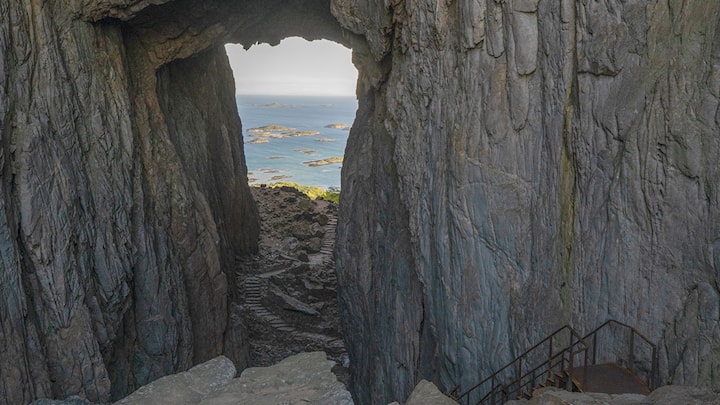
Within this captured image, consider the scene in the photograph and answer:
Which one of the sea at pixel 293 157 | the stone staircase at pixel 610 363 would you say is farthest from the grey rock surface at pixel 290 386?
the sea at pixel 293 157

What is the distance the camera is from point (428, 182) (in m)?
12.9

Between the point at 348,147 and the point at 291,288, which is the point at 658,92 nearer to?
the point at 348,147

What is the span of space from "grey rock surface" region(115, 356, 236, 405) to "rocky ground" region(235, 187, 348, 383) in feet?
40.6

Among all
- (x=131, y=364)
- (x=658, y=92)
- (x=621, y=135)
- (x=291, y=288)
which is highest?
(x=658, y=92)

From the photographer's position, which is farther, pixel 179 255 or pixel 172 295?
pixel 179 255

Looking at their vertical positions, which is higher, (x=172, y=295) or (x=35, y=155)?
(x=35, y=155)

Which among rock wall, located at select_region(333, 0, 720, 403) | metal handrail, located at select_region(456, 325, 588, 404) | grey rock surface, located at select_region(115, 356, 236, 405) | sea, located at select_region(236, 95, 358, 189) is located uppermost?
rock wall, located at select_region(333, 0, 720, 403)

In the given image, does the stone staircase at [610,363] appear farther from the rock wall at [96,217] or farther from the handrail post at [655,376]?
the rock wall at [96,217]

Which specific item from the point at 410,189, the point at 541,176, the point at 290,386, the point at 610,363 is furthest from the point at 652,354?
the point at 410,189

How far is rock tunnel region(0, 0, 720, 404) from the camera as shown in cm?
795

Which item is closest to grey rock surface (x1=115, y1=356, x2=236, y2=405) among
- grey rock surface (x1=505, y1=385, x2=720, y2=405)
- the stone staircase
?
→ grey rock surface (x1=505, y1=385, x2=720, y2=405)

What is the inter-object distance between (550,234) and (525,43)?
3258 mm

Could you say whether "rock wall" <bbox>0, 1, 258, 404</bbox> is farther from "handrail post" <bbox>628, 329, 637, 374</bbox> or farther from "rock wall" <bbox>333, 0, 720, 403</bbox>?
"handrail post" <bbox>628, 329, 637, 374</bbox>

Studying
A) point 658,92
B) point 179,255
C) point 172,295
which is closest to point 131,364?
point 172,295
